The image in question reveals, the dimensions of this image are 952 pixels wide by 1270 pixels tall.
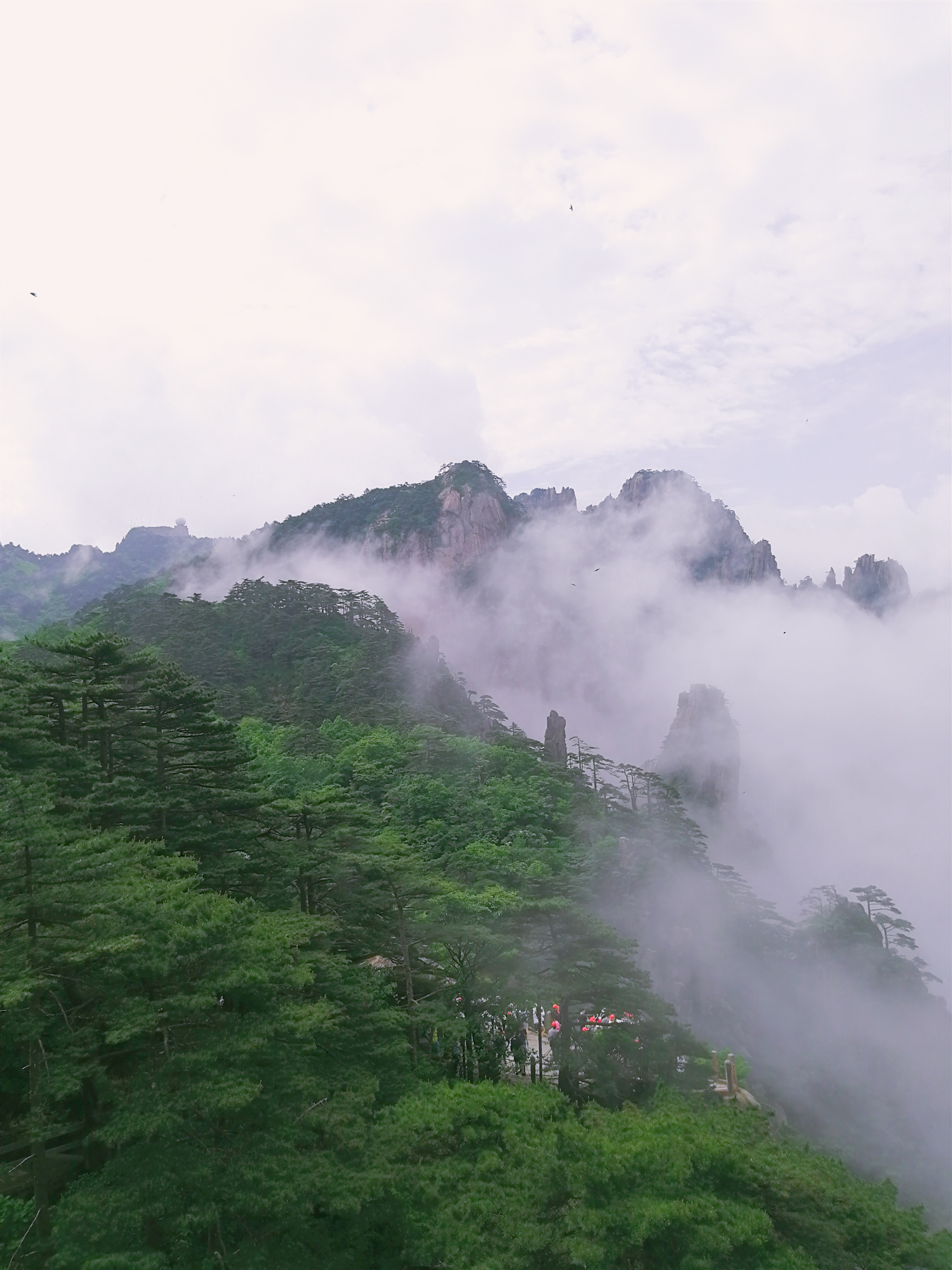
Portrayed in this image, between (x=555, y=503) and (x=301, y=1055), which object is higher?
(x=555, y=503)

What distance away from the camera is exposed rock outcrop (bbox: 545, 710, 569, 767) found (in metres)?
59.6

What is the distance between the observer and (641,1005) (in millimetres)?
18375

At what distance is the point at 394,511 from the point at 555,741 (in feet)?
219

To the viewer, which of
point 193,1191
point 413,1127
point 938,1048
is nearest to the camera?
point 193,1191

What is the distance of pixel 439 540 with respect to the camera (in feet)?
381

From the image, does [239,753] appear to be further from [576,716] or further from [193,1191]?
[576,716]

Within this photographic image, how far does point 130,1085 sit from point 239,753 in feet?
29.8

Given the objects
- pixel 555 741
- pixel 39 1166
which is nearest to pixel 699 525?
pixel 555 741

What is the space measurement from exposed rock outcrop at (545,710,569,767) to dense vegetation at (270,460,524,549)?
5734 centimetres

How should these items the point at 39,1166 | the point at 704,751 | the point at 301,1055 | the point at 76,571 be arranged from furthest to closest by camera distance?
the point at 76,571
the point at 704,751
the point at 301,1055
the point at 39,1166

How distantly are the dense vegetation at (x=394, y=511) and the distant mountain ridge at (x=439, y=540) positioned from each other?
0.22m

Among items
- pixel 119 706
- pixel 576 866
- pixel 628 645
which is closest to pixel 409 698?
pixel 576 866

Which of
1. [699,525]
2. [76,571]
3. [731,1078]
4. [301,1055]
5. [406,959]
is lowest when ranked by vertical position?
[731,1078]

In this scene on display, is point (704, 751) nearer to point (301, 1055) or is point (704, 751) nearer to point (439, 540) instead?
point (439, 540)
